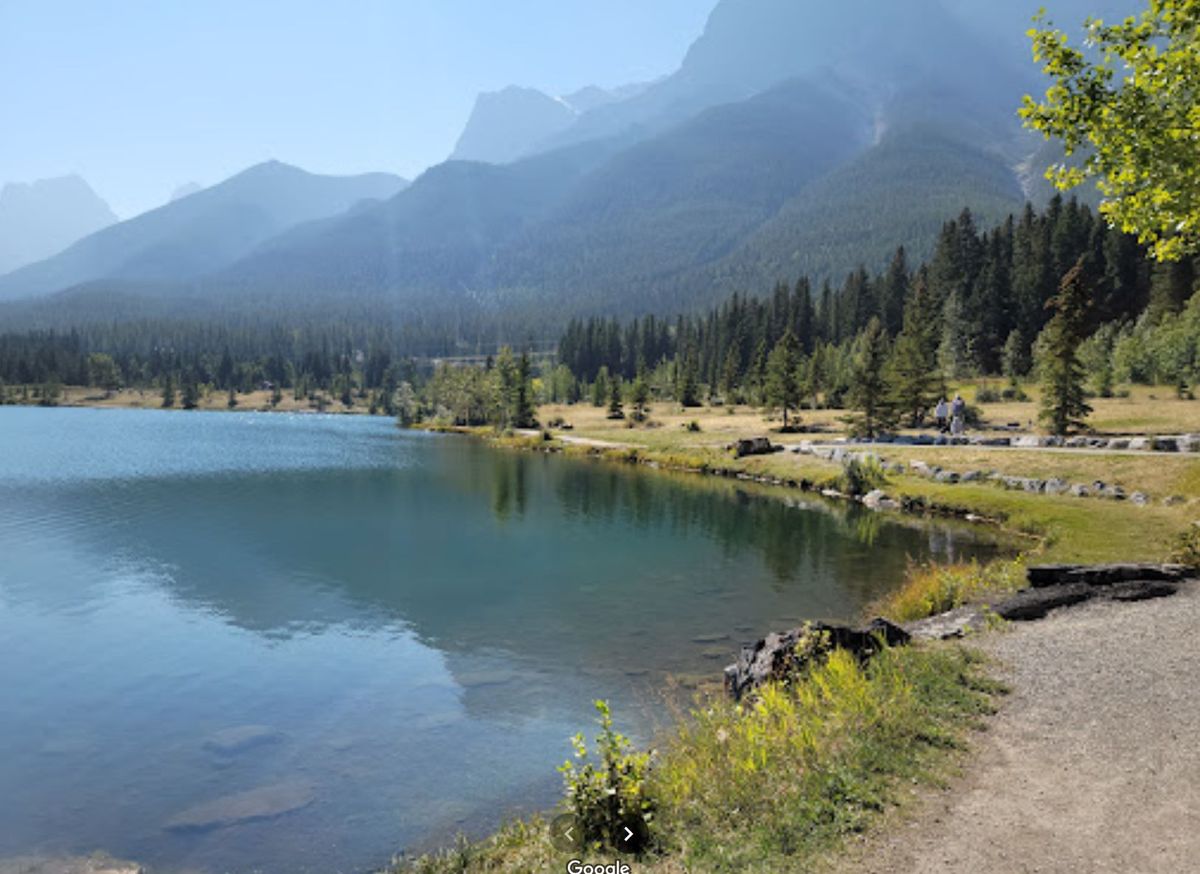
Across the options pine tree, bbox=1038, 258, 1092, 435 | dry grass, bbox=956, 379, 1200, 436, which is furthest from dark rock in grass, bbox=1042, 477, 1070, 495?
pine tree, bbox=1038, 258, 1092, 435

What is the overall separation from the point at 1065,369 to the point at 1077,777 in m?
58.8

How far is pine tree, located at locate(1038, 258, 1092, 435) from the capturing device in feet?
195

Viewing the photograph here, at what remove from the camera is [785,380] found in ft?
312

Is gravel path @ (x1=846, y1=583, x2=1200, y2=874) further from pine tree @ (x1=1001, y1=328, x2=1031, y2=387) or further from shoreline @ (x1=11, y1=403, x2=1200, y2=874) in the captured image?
→ pine tree @ (x1=1001, y1=328, x2=1031, y2=387)

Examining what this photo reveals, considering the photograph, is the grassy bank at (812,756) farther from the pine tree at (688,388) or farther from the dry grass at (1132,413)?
the pine tree at (688,388)

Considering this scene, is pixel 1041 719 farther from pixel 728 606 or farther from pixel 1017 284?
pixel 1017 284

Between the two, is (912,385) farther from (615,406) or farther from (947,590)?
(615,406)

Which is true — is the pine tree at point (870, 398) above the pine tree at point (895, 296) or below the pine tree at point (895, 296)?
below

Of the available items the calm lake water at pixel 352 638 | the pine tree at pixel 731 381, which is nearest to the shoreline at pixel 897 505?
the calm lake water at pixel 352 638

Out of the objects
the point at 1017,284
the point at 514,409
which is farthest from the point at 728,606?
the point at 1017,284

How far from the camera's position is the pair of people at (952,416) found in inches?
2594

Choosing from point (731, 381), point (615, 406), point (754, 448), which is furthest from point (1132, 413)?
point (615, 406)

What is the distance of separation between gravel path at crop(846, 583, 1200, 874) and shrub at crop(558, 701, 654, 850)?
2733mm

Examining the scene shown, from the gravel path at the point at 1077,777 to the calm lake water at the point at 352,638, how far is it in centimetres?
779
